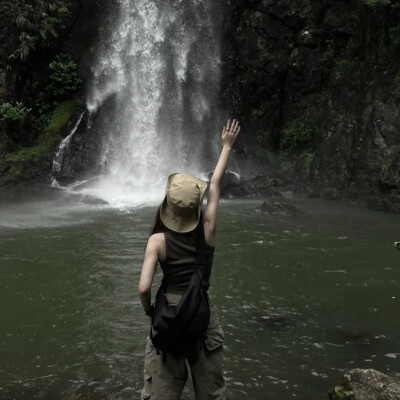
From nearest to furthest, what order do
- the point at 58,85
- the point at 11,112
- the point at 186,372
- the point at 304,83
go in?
the point at 186,372, the point at 11,112, the point at 304,83, the point at 58,85

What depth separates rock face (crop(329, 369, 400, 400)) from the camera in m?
4.29

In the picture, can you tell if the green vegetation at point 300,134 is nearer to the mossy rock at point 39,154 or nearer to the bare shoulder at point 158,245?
the mossy rock at point 39,154

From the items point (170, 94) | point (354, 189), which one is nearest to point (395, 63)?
point (354, 189)

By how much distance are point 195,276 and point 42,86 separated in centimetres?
2068

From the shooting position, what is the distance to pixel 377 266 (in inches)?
377

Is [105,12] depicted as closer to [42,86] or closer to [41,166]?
[42,86]

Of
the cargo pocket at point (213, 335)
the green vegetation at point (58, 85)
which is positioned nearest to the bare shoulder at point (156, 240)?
the cargo pocket at point (213, 335)

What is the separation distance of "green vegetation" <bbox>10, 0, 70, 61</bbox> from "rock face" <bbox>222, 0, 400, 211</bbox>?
7.80 m

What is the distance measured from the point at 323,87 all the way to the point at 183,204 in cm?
1912

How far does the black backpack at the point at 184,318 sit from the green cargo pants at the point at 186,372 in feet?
0.31

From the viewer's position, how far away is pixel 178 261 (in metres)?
3.31

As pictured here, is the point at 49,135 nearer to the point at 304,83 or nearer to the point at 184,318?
the point at 304,83

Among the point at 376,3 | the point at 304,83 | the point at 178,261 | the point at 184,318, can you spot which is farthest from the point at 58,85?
the point at 184,318

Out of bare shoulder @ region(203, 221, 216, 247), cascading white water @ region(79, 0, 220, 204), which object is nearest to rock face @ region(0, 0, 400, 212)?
cascading white water @ region(79, 0, 220, 204)
